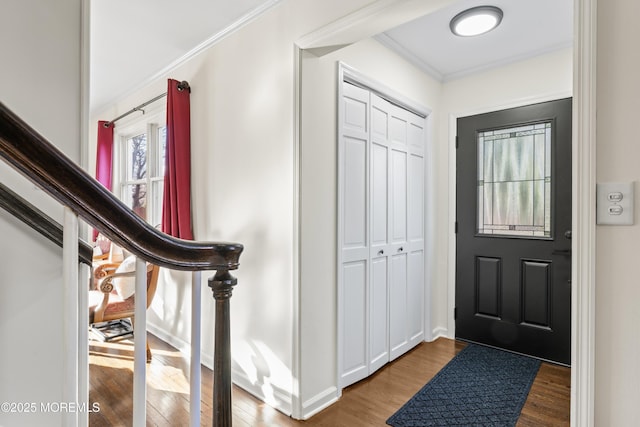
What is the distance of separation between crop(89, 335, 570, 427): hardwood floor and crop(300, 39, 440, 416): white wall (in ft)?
0.64

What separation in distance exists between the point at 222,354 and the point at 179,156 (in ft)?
8.05

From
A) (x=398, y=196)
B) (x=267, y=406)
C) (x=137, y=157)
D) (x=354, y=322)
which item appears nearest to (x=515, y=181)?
(x=398, y=196)

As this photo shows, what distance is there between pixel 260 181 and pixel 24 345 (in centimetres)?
147

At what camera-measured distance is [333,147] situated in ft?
7.21

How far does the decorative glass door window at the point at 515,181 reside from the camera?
9.09ft

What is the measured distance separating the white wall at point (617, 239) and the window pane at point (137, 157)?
13.1ft

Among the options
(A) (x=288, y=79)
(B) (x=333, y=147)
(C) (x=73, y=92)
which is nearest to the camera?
(C) (x=73, y=92)

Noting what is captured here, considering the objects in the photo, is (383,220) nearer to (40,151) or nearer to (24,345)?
(24,345)

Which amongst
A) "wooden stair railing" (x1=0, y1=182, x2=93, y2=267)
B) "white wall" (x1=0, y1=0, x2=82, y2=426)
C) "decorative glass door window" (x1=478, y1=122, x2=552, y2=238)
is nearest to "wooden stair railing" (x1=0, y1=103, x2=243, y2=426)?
"wooden stair railing" (x1=0, y1=182, x2=93, y2=267)

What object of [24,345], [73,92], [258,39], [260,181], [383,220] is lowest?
[24,345]

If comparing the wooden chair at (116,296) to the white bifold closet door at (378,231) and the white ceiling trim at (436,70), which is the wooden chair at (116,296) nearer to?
the white bifold closet door at (378,231)

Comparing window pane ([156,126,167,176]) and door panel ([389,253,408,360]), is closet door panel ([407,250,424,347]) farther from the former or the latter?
window pane ([156,126,167,176])

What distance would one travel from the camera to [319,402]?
2.07 m

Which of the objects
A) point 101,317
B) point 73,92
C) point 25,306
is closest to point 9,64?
point 73,92
